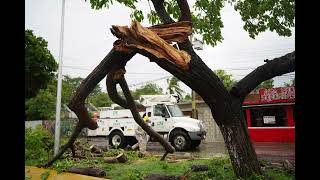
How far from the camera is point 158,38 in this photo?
6004 mm

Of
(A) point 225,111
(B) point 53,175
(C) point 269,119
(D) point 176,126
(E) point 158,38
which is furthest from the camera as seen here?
(C) point 269,119

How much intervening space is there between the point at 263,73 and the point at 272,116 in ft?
35.7

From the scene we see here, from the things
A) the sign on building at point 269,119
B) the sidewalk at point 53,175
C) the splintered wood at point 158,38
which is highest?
the splintered wood at point 158,38

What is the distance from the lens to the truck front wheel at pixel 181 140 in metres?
15.4

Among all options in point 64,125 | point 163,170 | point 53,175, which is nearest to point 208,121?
point 64,125

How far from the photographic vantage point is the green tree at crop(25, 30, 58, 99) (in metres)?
28.8

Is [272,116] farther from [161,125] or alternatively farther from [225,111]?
[225,111]

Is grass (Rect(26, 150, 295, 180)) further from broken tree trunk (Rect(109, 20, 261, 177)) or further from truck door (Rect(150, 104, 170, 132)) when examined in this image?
truck door (Rect(150, 104, 170, 132))

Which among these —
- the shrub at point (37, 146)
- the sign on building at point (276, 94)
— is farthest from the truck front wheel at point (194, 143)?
the shrub at point (37, 146)

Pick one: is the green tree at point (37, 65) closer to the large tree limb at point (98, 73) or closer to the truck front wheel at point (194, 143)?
the truck front wheel at point (194, 143)

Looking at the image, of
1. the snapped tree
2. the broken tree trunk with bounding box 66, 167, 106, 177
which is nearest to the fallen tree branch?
the snapped tree

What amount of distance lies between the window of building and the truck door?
4.52 meters

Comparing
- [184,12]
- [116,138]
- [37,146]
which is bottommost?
[116,138]

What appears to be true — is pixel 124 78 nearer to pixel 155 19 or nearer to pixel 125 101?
pixel 125 101
